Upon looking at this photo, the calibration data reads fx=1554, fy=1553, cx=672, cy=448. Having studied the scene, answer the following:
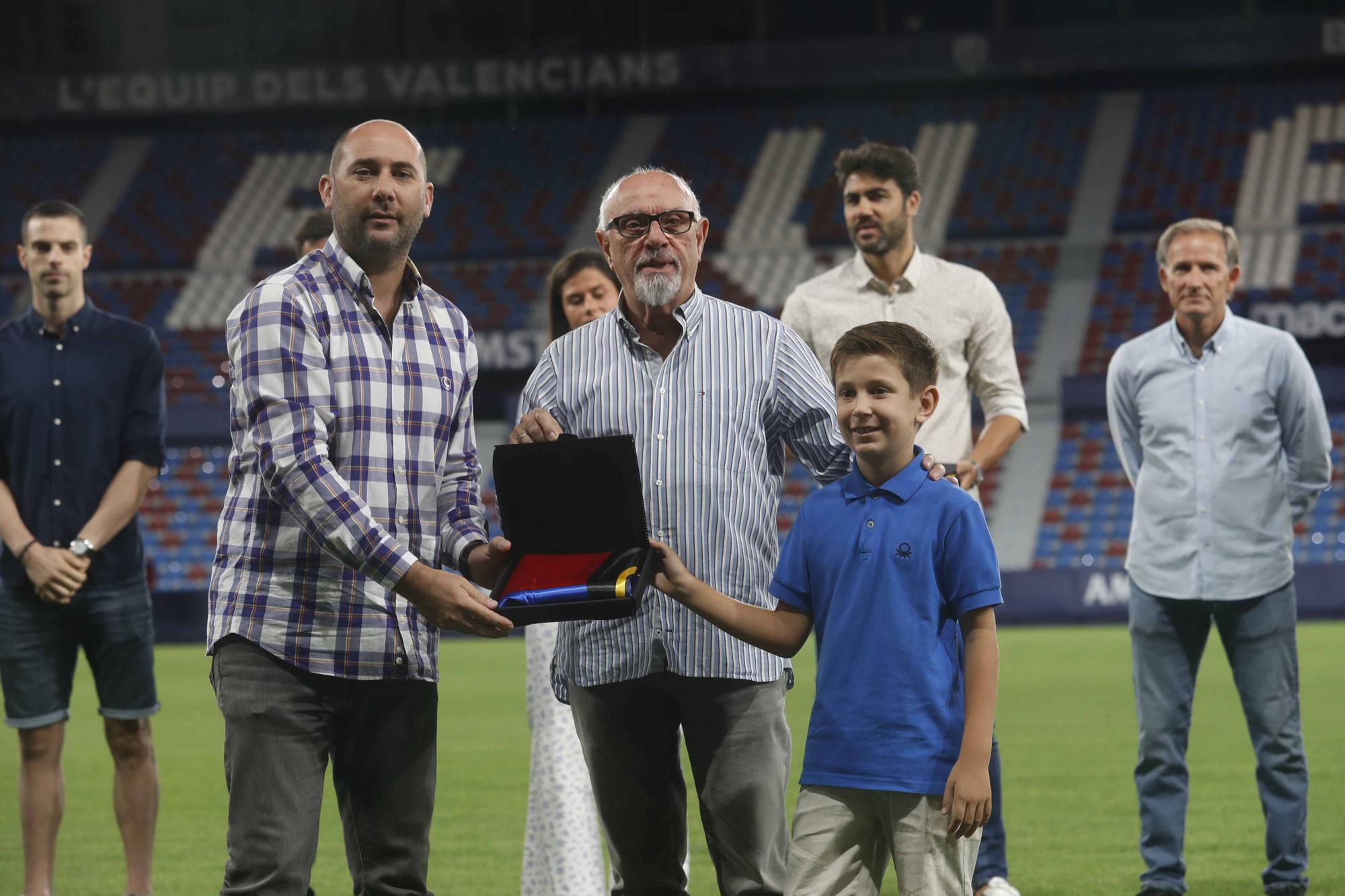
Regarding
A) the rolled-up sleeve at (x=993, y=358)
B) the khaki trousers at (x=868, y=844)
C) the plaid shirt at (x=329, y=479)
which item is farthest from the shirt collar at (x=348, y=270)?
the rolled-up sleeve at (x=993, y=358)

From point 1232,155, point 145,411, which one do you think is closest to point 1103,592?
point 1232,155

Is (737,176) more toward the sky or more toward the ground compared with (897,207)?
more toward the sky

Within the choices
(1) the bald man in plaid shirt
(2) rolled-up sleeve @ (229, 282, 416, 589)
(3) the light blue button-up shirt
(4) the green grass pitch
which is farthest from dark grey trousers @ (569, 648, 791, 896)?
(4) the green grass pitch

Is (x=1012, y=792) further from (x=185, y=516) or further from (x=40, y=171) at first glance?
(x=40, y=171)

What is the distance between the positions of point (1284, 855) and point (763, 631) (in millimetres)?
2940

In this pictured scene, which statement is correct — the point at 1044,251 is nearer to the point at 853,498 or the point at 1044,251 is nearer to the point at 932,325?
the point at 932,325

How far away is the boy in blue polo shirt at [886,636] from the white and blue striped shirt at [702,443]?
0.58 ft

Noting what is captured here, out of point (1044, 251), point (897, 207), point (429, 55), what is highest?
point (429, 55)

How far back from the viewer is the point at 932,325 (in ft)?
18.4

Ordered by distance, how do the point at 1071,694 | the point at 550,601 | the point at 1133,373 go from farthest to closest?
the point at 1071,694 → the point at 1133,373 → the point at 550,601

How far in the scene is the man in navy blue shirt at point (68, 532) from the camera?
5.56 m

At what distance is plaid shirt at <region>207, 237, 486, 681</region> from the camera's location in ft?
11.3

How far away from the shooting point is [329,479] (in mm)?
3420

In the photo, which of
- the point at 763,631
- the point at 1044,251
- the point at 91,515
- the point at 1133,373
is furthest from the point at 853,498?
the point at 1044,251
